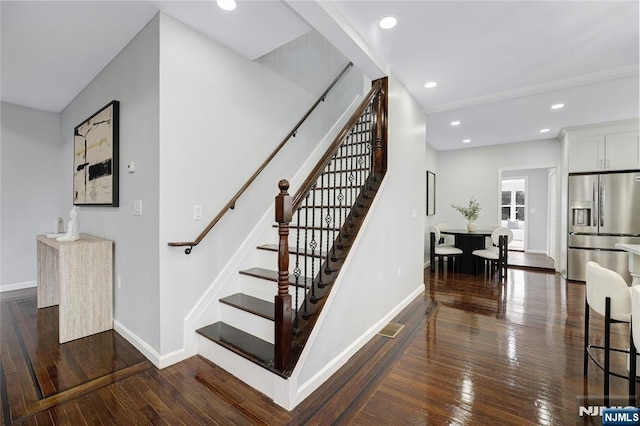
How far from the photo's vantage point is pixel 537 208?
837 centimetres

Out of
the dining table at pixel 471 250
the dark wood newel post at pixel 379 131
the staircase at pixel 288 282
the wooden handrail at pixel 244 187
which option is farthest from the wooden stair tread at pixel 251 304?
the dining table at pixel 471 250

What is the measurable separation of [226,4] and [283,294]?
218 centimetres

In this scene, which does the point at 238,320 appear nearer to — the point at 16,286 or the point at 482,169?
the point at 16,286

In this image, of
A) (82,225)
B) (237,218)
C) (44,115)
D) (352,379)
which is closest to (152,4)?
(237,218)

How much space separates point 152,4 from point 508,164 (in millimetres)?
7137

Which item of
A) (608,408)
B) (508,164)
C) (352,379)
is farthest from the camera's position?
(508,164)

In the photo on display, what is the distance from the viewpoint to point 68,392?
1.94 m

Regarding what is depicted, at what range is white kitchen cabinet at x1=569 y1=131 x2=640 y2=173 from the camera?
476 centimetres

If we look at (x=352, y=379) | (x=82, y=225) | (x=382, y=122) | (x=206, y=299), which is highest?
(x=382, y=122)

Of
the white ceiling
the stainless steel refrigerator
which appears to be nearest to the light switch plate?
the white ceiling

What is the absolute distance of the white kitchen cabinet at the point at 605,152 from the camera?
476 centimetres

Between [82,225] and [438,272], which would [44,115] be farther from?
[438,272]

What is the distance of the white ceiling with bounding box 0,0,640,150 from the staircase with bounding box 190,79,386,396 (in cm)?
67

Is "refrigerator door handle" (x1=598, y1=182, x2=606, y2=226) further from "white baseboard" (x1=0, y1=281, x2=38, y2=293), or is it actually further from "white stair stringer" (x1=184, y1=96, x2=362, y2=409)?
"white baseboard" (x1=0, y1=281, x2=38, y2=293)
